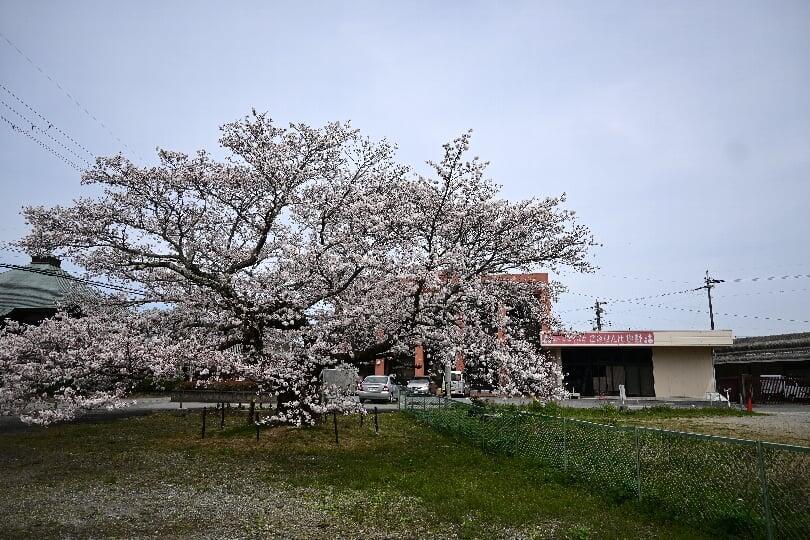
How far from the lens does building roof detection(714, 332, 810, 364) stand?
3453cm

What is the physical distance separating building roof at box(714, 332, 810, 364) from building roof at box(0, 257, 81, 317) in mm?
48345

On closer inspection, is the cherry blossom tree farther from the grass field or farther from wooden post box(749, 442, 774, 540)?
wooden post box(749, 442, 774, 540)

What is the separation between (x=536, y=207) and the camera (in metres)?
14.7

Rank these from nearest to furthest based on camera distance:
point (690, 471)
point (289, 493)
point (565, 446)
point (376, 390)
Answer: point (690, 471), point (289, 493), point (565, 446), point (376, 390)

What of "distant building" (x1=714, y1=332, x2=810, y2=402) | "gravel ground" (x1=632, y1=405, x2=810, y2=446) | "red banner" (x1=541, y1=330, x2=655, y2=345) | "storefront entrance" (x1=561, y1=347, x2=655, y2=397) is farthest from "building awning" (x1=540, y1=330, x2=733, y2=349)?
"gravel ground" (x1=632, y1=405, x2=810, y2=446)

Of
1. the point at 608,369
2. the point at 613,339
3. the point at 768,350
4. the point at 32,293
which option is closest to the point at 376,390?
the point at 613,339

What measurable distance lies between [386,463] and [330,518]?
4081 mm

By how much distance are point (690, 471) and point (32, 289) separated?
4170 cm

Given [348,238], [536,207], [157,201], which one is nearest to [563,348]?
[536,207]

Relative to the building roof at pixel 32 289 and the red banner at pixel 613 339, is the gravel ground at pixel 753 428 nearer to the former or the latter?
the red banner at pixel 613 339

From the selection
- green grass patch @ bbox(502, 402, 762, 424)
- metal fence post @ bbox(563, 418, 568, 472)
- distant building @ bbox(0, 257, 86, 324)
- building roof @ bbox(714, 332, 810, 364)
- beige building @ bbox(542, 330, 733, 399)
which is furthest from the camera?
beige building @ bbox(542, 330, 733, 399)

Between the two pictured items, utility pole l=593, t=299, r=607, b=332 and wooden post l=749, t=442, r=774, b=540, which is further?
utility pole l=593, t=299, r=607, b=332

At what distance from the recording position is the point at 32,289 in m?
35.7

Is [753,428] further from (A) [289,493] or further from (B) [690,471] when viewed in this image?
(A) [289,493]
